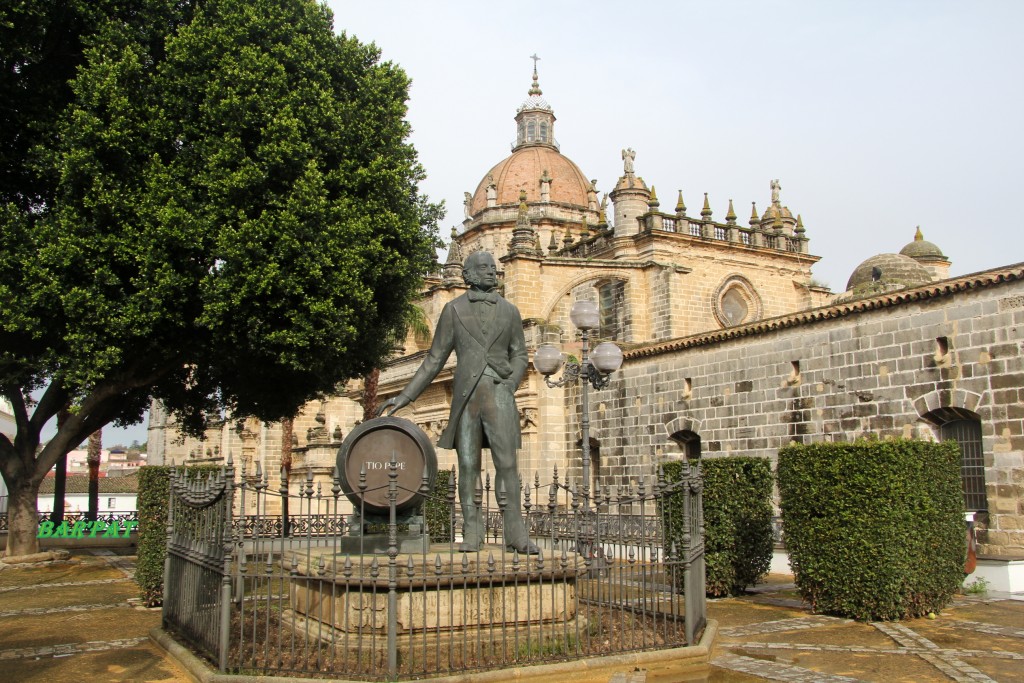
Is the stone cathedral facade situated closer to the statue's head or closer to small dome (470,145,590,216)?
small dome (470,145,590,216)

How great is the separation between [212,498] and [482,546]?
8.34ft

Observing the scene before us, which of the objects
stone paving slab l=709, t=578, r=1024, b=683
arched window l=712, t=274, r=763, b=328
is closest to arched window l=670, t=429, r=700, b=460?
stone paving slab l=709, t=578, r=1024, b=683

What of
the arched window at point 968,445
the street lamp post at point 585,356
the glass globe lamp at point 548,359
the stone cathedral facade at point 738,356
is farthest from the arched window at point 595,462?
the glass globe lamp at point 548,359

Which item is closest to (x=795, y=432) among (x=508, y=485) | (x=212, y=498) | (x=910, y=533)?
(x=910, y=533)

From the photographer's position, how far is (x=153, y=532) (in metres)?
11.3

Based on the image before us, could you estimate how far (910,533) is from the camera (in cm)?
983

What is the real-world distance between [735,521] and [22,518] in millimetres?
13709

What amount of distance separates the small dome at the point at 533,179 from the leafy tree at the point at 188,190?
109 ft

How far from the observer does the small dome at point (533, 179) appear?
160ft

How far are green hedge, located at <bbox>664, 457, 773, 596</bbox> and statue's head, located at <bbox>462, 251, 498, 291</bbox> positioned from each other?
484 cm

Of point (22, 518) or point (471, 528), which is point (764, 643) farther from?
point (22, 518)

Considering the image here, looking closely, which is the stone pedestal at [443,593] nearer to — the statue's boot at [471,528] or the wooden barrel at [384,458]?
the statue's boot at [471,528]

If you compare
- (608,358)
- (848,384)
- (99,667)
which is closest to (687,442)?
(848,384)

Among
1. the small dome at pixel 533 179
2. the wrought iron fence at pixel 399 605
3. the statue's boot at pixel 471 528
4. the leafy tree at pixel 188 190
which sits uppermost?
the small dome at pixel 533 179
